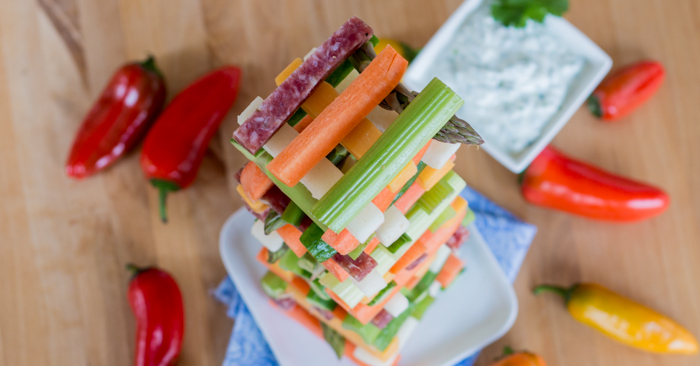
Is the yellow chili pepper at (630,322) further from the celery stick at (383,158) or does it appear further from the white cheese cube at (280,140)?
the white cheese cube at (280,140)

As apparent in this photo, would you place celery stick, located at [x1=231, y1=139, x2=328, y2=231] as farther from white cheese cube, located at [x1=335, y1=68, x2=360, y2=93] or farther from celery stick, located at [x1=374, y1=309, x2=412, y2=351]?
celery stick, located at [x1=374, y1=309, x2=412, y2=351]

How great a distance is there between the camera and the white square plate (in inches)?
74.5

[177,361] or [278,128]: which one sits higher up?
[278,128]

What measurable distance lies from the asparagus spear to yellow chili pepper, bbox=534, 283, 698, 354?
1.37 m

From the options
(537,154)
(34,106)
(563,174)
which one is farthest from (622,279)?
(34,106)

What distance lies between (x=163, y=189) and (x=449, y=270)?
1.29 m

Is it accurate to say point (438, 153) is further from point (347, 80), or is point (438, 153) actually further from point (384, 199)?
point (347, 80)

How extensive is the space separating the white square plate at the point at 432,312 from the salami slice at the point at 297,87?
1049 mm

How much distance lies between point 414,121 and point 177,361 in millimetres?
1761

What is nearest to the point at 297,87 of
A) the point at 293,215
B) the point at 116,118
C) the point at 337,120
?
the point at 337,120

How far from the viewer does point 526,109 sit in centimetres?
205

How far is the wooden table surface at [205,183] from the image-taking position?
7.15 feet

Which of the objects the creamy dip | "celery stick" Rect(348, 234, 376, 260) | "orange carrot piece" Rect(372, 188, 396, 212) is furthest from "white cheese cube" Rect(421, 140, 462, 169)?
the creamy dip

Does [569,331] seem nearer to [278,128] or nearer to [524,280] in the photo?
[524,280]
